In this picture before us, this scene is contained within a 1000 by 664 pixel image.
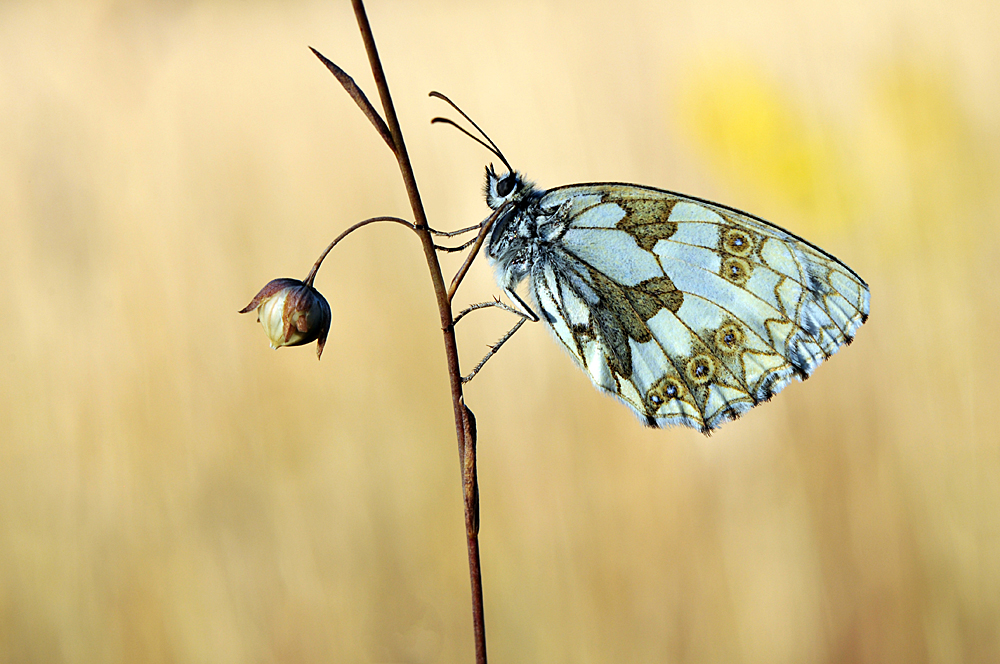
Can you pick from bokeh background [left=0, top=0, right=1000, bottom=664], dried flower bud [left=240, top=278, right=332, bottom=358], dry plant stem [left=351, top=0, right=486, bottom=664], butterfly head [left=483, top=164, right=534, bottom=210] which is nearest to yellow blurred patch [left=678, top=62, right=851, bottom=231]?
bokeh background [left=0, top=0, right=1000, bottom=664]

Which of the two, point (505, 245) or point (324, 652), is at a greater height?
point (505, 245)

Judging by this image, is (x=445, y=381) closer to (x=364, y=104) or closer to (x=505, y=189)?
(x=505, y=189)

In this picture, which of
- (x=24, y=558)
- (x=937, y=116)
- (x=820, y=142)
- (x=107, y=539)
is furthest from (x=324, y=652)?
(x=937, y=116)

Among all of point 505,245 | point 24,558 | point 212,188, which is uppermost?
point 212,188

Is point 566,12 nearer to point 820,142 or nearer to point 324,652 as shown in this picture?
point 820,142

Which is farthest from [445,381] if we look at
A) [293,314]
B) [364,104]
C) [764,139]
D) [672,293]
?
[364,104]

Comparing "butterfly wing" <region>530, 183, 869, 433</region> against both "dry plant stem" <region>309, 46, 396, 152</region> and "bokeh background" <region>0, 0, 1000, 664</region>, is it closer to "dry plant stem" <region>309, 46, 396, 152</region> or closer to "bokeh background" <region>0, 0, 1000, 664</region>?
"dry plant stem" <region>309, 46, 396, 152</region>

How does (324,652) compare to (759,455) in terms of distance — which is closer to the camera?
(324,652)

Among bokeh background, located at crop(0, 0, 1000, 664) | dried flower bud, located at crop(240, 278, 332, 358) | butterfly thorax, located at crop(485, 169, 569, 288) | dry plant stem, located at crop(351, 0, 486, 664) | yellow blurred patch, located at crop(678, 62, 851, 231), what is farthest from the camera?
yellow blurred patch, located at crop(678, 62, 851, 231)
